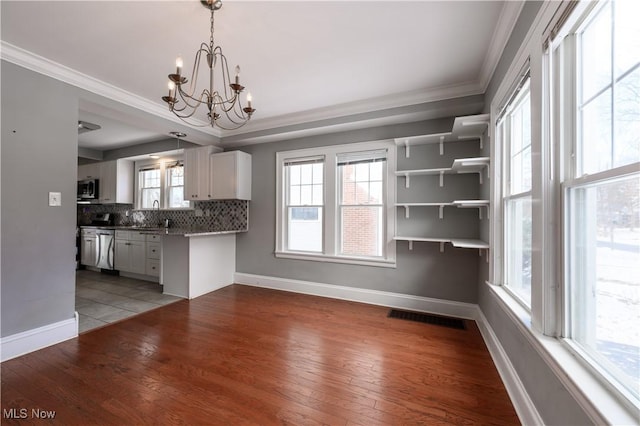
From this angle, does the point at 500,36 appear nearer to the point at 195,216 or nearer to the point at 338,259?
the point at 338,259

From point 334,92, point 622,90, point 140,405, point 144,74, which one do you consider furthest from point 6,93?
point 622,90

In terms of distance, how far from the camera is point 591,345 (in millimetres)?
1102

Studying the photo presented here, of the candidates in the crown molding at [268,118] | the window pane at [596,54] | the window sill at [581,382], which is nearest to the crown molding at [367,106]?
the crown molding at [268,118]

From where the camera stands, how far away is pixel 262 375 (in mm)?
1956

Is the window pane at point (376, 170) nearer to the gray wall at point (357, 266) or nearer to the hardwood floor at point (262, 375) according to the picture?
the gray wall at point (357, 266)

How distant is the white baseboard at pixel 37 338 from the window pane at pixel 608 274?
3946mm

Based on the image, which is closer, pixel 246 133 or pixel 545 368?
pixel 545 368

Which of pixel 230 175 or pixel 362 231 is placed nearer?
pixel 362 231

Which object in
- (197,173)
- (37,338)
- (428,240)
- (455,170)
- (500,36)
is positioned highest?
A: (500,36)

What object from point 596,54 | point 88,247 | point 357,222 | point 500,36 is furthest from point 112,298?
point 500,36

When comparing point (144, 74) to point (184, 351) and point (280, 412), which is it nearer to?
point (184, 351)

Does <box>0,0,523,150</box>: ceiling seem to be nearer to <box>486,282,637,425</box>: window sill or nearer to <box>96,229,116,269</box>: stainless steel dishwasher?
<box>486,282,637,425</box>: window sill

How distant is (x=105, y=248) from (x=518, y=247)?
22.4 feet

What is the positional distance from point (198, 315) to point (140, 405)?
1.50m
